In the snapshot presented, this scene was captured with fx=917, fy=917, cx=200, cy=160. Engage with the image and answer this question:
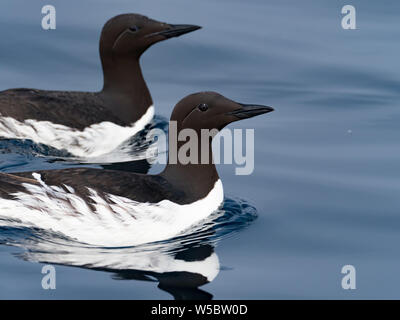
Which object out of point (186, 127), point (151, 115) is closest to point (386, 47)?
point (151, 115)

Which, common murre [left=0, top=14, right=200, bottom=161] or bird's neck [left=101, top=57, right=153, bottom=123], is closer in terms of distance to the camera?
common murre [left=0, top=14, right=200, bottom=161]

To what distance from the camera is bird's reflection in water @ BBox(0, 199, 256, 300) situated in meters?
6.83

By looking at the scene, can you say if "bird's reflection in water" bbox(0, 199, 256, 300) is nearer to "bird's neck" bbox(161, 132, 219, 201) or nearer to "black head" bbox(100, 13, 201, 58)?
"bird's neck" bbox(161, 132, 219, 201)

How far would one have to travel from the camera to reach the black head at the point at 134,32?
10.8m

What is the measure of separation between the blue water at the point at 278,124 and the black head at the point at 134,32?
3.82ft

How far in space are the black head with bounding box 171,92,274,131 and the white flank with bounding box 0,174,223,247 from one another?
0.80 m

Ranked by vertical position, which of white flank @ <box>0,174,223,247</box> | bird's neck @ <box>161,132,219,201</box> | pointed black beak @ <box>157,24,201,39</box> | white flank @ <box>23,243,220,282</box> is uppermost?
pointed black beak @ <box>157,24,201,39</box>

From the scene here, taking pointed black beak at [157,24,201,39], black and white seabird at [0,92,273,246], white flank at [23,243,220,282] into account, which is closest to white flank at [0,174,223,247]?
black and white seabird at [0,92,273,246]

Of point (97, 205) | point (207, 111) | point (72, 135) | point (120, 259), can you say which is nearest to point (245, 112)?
point (207, 111)

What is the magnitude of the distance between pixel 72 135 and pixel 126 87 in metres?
1.09

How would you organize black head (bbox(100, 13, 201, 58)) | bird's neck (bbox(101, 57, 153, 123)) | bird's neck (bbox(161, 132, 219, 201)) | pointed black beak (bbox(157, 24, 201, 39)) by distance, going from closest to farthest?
bird's neck (bbox(161, 132, 219, 201)) → pointed black beak (bbox(157, 24, 201, 39)) → black head (bbox(100, 13, 201, 58)) → bird's neck (bbox(101, 57, 153, 123))

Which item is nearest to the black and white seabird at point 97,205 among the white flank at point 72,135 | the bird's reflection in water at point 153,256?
the bird's reflection in water at point 153,256

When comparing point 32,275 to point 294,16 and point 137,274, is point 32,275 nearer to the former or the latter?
point 137,274

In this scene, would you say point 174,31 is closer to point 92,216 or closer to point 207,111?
point 207,111
